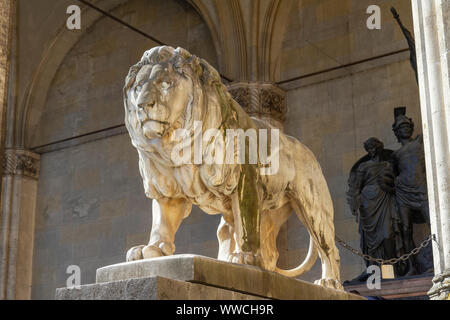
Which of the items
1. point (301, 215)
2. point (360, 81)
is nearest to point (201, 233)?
point (360, 81)

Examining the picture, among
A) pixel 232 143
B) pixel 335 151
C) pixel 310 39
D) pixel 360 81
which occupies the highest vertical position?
pixel 310 39

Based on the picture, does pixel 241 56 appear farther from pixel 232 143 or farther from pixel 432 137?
pixel 232 143

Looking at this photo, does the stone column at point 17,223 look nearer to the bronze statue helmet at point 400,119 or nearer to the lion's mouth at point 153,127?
the bronze statue helmet at point 400,119

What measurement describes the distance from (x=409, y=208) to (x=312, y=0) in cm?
485

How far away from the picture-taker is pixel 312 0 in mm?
14594

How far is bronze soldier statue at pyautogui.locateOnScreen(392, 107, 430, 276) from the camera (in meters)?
11.4

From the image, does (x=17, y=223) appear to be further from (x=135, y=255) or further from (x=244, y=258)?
(x=244, y=258)

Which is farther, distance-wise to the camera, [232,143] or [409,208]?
[409,208]

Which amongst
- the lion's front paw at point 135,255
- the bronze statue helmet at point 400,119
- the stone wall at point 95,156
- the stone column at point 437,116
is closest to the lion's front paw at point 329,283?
the stone column at point 437,116

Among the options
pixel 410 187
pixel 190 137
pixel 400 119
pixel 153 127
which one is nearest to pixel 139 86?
pixel 153 127

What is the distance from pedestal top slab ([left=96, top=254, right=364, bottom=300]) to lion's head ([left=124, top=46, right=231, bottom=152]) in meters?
0.85

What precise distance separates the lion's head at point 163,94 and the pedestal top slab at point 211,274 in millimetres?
845

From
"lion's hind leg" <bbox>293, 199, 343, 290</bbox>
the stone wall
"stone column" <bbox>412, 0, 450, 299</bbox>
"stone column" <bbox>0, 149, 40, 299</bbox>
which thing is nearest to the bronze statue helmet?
the stone wall

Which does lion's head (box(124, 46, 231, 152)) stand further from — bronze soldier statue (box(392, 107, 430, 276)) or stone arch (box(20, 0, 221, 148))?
stone arch (box(20, 0, 221, 148))
